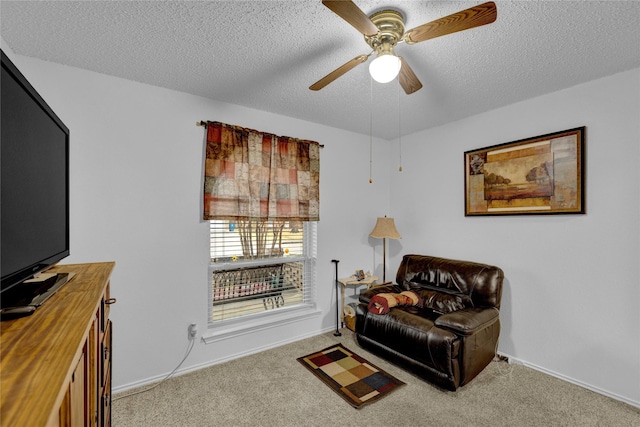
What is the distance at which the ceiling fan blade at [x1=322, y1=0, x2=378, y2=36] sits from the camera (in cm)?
121

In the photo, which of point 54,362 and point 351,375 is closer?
point 54,362

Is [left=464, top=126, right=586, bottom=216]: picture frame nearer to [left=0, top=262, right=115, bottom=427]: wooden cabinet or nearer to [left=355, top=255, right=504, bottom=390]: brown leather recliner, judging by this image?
[left=355, top=255, right=504, bottom=390]: brown leather recliner

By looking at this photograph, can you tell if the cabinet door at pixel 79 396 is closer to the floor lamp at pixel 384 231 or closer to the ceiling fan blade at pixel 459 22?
the ceiling fan blade at pixel 459 22

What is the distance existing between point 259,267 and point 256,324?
1.94ft

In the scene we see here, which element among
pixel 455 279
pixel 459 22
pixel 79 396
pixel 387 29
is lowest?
pixel 455 279

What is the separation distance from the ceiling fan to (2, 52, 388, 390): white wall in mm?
1670

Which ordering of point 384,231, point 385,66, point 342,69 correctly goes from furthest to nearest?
point 384,231
point 342,69
point 385,66

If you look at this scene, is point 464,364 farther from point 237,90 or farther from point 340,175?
point 237,90

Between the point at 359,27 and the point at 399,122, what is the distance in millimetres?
2213

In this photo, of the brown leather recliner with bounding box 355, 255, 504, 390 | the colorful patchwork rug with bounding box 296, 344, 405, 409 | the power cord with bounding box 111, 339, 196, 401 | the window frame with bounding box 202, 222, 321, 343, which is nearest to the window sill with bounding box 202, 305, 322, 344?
the window frame with bounding box 202, 222, 321, 343

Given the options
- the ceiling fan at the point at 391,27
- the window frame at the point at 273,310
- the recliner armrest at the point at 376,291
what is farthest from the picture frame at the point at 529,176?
the window frame at the point at 273,310

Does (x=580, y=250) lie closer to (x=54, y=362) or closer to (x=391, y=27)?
(x=391, y=27)

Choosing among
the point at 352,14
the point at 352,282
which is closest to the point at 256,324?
the point at 352,282

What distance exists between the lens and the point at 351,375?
8.40 ft
